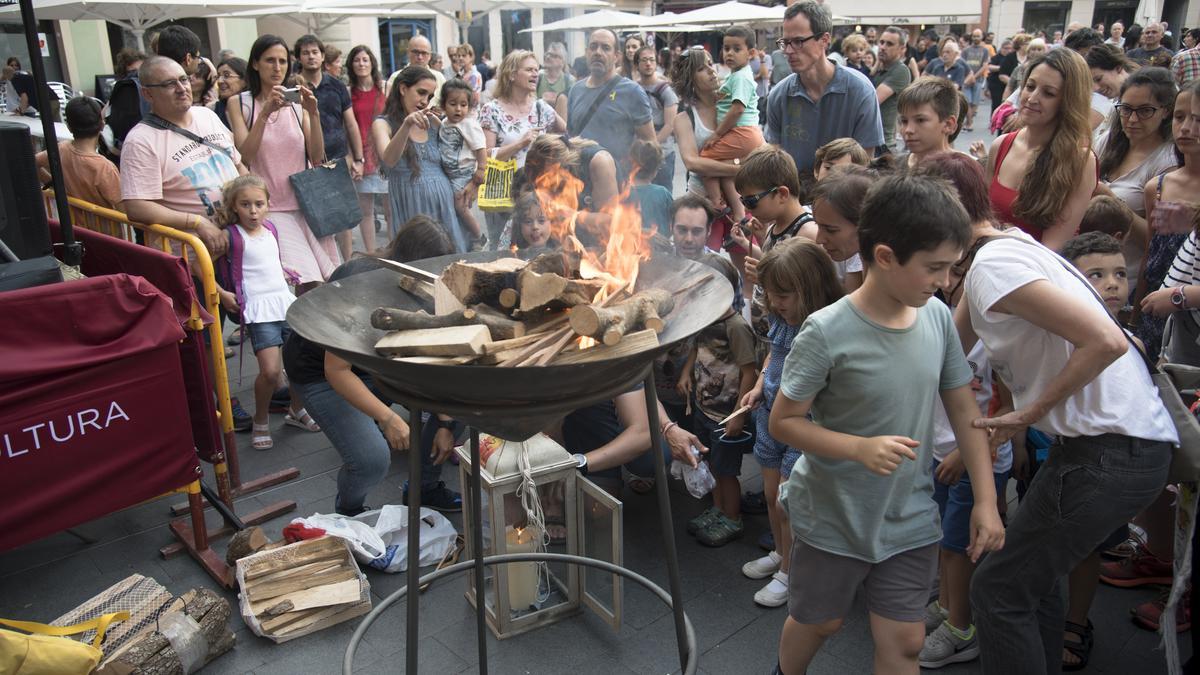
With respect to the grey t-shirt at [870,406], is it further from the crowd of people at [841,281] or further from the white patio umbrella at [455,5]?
the white patio umbrella at [455,5]

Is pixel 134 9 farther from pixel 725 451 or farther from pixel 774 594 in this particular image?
pixel 774 594

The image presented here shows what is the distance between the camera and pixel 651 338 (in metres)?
2.17

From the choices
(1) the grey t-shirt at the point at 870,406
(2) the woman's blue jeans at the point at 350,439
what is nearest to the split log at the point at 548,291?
(1) the grey t-shirt at the point at 870,406

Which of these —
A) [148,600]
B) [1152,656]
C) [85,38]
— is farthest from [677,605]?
[85,38]

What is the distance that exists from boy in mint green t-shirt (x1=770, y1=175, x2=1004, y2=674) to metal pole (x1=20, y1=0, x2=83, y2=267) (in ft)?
10.8

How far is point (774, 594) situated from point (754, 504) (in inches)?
29.6

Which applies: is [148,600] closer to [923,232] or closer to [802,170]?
[923,232]

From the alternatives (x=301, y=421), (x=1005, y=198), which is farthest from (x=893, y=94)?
(x=301, y=421)

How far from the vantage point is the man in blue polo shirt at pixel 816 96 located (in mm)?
5105

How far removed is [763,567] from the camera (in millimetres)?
3656

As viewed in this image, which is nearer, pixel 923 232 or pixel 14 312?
pixel 923 232

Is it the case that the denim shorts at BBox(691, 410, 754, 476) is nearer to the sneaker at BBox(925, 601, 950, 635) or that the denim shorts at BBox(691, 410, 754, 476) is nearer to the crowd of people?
the crowd of people

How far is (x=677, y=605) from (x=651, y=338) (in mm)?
910

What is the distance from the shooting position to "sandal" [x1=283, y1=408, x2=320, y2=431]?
5148mm
